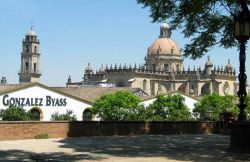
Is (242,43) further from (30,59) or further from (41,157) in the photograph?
(30,59)

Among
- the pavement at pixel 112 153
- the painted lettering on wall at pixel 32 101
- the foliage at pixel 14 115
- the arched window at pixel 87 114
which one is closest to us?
the pavement at pixel 112 153

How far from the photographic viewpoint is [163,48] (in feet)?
401

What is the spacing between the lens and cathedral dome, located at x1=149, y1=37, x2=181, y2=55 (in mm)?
121338

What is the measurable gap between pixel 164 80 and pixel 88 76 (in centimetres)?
1944

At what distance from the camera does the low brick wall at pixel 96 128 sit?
19141 millimetres

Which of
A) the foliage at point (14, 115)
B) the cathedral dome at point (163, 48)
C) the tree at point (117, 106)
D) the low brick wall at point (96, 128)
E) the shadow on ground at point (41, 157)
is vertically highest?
the cathedral dome at point (163, 48)

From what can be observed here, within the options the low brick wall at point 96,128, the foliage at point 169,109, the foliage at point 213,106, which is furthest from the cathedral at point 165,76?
the low brick wall at point 96,128

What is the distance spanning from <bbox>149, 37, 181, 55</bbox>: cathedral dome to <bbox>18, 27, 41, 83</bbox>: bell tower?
30036mm

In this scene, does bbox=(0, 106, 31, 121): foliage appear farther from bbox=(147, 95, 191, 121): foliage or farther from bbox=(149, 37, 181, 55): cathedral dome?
bbox=(149, 37, 181, 55): cathedral dome

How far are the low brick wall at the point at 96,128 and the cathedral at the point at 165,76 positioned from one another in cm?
7966

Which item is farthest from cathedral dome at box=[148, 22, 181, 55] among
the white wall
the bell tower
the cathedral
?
the white wall

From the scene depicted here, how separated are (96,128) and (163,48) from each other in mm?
101972

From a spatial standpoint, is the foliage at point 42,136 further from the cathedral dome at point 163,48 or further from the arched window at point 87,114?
the cathedral dome at point 163,48

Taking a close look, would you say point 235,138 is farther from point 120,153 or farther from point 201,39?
point 201,39
